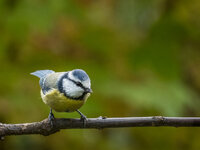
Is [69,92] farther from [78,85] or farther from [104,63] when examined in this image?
[104,63]

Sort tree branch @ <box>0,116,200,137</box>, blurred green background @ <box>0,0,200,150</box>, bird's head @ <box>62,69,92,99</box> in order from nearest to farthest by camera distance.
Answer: tree branch @ <box>0,116,200,137</box> → bird's head @ <box>62,69,92,99</box> → blurred green background @ <box>0,0,200,150</box>

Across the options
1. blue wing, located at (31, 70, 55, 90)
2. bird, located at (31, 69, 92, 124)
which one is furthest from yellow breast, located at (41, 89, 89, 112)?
blue wing, located at (31, 70, 55, 90)

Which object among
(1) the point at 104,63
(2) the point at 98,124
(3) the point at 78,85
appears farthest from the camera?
(1) the point at 104,63

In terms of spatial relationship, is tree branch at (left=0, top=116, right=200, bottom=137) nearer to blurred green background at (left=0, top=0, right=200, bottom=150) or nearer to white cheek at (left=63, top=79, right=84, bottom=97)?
white cheek at (left=63, top=79, right=84, bottom=97)

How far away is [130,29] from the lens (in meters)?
2.58

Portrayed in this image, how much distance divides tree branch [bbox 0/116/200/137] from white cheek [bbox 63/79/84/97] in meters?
0.26

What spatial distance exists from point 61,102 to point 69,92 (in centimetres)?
7

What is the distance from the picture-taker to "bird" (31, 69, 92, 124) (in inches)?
77.6

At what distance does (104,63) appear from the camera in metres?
2.35

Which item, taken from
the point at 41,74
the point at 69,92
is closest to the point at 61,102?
the point at 69,92

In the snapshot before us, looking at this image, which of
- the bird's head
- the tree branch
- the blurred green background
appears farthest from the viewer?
the blurred green background

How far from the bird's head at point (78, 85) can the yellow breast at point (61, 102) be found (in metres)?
0.03

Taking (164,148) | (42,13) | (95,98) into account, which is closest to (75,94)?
(95,98)

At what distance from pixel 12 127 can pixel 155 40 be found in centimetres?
107
